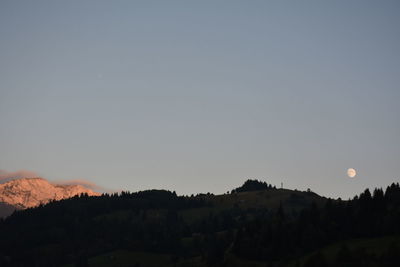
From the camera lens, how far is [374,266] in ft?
650

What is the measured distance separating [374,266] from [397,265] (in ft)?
26.0

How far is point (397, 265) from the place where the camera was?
19262 centimetres
